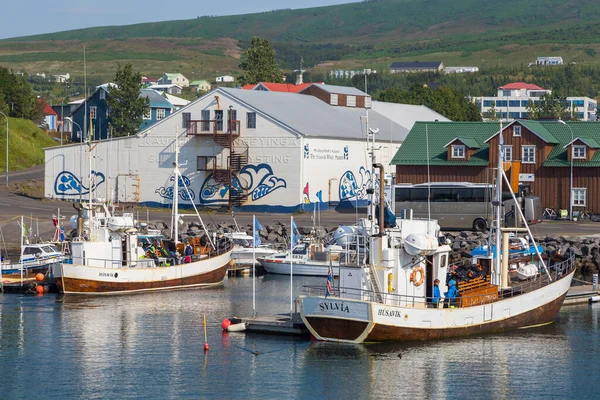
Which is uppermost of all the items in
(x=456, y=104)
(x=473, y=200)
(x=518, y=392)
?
(x=456, y=104)

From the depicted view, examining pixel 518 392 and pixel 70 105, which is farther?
pixel 70 105

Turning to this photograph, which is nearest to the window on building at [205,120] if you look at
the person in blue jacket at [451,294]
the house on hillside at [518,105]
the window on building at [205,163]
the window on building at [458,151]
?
the window on building at [205,163]

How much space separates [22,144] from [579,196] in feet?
188

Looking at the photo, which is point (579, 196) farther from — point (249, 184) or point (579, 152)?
point (249, 184)

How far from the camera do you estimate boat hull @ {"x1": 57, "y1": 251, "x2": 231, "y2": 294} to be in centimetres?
5012

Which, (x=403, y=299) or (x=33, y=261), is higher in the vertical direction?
(x=33, y=261)

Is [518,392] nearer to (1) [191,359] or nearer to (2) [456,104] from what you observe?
(1) [191,359]

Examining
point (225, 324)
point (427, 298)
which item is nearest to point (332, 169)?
point (225, 324)

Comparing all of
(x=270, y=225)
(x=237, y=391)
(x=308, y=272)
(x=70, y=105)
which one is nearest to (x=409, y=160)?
(x=270, y=225)

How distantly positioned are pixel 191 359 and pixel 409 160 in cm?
4649

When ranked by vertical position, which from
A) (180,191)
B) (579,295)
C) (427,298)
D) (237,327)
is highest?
(180,191)

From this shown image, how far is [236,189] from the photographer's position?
83625 mm

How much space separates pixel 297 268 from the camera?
59.3m

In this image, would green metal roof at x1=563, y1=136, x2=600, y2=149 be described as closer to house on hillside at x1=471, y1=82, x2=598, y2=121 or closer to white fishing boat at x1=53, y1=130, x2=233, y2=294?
white fishing boat at x1=53, y1=130, x2=233, y2=294
